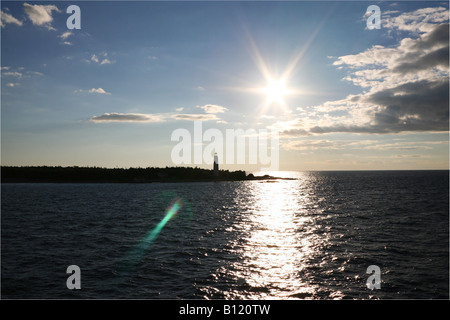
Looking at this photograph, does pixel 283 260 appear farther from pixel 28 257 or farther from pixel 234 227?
pixel 28 257

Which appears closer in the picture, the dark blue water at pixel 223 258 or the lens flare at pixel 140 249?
the dark blue water at pixel 223 258

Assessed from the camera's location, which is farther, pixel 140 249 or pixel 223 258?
pixel 140 249

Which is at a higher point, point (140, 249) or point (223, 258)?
point (140, 249)

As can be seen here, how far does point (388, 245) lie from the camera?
33031 mm

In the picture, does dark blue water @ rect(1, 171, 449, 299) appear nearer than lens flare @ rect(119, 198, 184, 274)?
Yes
